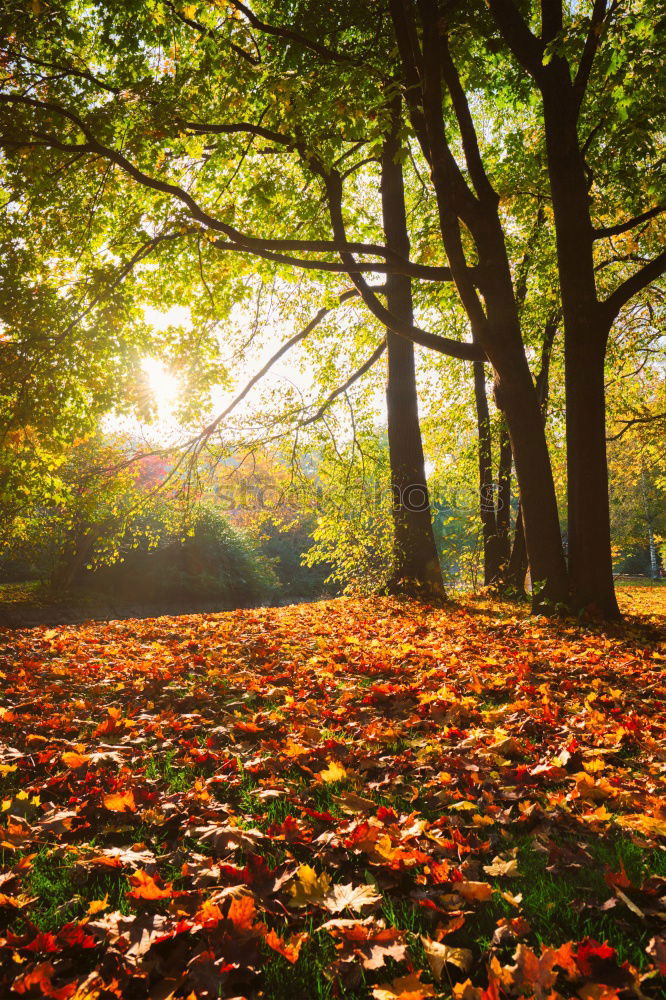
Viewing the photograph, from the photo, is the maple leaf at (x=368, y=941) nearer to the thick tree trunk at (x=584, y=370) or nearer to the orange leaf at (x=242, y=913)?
the orange leaf at (x=242, y=913)

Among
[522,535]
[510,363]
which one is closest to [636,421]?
[522,535]

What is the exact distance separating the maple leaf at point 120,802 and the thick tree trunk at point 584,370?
598cm

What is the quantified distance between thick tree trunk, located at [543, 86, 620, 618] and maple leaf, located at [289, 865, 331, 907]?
591cm

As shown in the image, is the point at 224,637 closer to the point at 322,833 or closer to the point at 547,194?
the point at 322,833

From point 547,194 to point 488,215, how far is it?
130 inches

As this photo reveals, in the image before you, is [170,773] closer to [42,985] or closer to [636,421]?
[42,985]

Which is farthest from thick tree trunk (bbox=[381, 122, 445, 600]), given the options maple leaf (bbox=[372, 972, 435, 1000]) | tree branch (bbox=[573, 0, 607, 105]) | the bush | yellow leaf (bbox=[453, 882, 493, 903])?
the bush

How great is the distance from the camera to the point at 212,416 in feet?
35.7

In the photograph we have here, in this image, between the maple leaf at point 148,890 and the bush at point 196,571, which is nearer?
the maple leaf at point 148,890

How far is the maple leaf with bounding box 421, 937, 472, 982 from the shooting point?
1567mm

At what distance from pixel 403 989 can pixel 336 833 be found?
2.72 feet

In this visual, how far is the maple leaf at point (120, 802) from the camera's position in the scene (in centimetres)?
248

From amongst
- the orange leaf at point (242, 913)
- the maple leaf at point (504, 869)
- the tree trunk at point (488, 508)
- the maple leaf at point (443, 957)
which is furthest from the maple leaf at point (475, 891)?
the tree trunk at point (488, 508)

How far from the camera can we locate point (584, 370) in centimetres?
697
